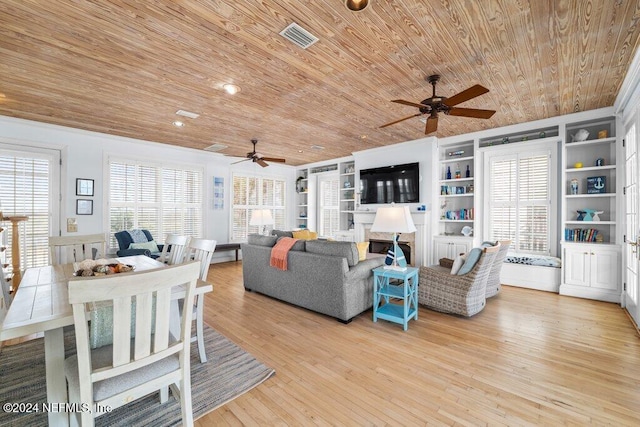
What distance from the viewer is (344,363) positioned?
94.2 inches

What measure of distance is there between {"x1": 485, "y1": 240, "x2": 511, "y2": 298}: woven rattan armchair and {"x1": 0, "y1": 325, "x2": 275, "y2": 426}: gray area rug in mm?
3284

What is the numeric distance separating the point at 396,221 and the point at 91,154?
5.49m

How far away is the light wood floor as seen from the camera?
180 centimetres

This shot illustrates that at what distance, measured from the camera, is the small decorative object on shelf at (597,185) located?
4219 millimetres

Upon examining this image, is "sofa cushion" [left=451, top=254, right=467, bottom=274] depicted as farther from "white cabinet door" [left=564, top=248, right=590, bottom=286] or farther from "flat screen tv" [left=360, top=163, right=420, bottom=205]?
"flat screen tv" [left=360, top=163, right=420, bottom=205]

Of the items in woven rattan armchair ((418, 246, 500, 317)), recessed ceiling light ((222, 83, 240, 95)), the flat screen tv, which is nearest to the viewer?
recessed ceiling light ((222, 83, 240, 95))

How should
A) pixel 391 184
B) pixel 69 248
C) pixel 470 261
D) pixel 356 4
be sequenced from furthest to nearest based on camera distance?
pixel 391 184, pixel 470 261, pixel 69 248, pixel 356 4

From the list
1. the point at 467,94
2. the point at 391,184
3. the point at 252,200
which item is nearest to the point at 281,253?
the point at 467,94

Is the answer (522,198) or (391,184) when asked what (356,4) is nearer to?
(391,184)

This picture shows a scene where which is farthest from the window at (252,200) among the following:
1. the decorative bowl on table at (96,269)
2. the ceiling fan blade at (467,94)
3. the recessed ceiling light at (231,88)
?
the ceiling fan blade at (467,94)

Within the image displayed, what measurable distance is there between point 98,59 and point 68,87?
99 centimetres

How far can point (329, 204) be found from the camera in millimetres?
8266

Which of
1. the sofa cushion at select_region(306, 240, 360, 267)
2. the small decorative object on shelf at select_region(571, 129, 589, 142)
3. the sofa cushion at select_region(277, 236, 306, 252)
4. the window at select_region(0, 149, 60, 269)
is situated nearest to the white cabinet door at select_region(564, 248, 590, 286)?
the small decorative object on shelf at select_region(571, 129, 589, 142)

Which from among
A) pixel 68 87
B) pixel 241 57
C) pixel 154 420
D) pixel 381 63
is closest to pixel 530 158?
pixel 381 63
